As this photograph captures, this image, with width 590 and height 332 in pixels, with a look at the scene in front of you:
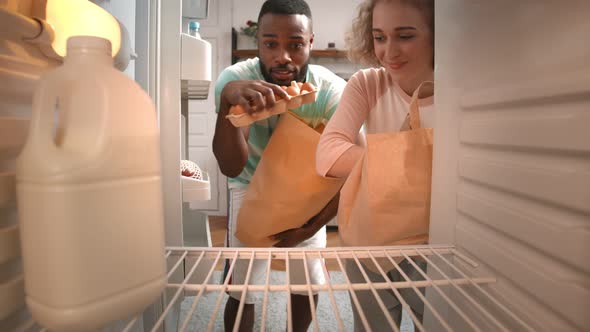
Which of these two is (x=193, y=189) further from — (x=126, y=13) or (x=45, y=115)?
(x=45, y=115)

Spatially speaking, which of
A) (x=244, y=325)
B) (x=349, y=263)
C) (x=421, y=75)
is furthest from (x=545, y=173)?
(x=244, y=325)

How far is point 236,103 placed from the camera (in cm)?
111

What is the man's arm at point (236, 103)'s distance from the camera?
108 centimetres

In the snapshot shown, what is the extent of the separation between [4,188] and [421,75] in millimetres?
937

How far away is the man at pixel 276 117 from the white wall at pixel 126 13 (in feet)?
1.69

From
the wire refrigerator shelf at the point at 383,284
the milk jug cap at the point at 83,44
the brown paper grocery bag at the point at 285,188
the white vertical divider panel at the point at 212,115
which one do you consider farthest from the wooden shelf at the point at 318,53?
the milk jug cap at the point at 83,44

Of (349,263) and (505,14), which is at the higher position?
(505,14)

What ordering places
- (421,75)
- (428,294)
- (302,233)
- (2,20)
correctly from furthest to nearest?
(302,233) < (421,75) < (428,294) < (2,20)

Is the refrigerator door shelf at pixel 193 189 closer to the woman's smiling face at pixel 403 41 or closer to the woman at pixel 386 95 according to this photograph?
the woman at pixel 386 95

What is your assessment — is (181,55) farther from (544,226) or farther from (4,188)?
(544,226)

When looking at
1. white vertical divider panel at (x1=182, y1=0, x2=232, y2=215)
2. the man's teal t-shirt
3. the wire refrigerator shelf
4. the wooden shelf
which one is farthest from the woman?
white vertical divider panel at (x1=182, y1=0, x2=232, y2=215)

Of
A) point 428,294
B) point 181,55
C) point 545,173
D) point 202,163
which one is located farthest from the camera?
point 202,163

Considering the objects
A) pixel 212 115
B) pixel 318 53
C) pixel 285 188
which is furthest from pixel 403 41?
pixel 212 115

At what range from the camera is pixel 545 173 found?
0.50 m
